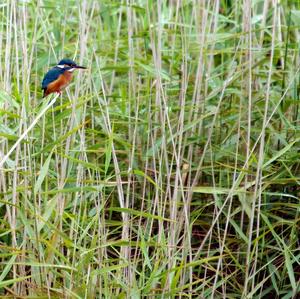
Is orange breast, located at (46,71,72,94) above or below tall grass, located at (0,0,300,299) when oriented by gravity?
above

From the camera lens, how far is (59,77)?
303 cm

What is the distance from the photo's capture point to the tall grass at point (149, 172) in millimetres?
2904

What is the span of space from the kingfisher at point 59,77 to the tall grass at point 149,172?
0.06 meters

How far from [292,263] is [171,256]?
62 centimetres

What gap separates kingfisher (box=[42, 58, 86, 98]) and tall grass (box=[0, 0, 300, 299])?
6 centimetres

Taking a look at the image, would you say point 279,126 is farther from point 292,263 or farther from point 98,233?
point 98,233

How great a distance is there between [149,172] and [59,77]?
727 millimetres

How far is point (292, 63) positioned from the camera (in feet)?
12.2

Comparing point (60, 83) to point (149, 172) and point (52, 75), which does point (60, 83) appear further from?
point (149, 172)

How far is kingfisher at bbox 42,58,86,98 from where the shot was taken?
3031 mm

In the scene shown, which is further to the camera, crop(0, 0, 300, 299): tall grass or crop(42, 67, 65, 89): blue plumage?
crop(42, 67, 65, 89): blue plumage

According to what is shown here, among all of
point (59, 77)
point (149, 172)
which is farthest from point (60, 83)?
point (149, 172)

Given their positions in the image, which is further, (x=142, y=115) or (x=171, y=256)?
(x=142, y=115)

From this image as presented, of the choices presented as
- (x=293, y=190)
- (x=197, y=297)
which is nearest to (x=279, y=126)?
(x=293, y=190)
